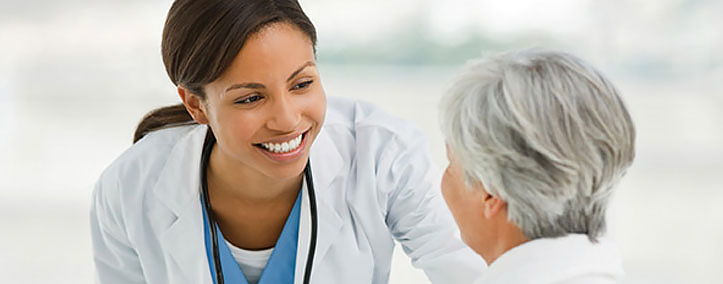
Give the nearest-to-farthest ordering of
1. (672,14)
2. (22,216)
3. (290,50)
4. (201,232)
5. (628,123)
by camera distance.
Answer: (628,123) → (290,50) → (201,232) → (22,216) → (672,14)

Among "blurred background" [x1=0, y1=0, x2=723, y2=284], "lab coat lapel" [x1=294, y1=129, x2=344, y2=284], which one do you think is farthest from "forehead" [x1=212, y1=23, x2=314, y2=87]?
"blurred background" [x1=0, y1=0, x2=723, y2=284]

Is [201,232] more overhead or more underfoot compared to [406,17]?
more underfoot

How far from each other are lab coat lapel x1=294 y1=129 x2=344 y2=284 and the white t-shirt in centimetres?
10

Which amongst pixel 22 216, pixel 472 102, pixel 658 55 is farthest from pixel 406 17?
pixel 472 102

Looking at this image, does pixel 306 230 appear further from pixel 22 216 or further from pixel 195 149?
pixel 22 216

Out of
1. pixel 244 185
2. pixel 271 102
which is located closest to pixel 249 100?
pixel 271 102

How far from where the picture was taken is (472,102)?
966mm

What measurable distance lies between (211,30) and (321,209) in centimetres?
47

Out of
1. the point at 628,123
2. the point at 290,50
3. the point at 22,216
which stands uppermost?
the point at 290,50

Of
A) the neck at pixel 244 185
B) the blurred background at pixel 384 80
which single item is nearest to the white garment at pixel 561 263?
the neck at pixel 244 185

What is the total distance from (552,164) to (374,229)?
0.72 m

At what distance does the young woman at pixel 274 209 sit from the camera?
1554 millimetres

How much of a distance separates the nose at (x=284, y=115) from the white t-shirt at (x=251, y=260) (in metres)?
0.39

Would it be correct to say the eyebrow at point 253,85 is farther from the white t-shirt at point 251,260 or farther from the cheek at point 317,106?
the white t-shirt at point 251,260
